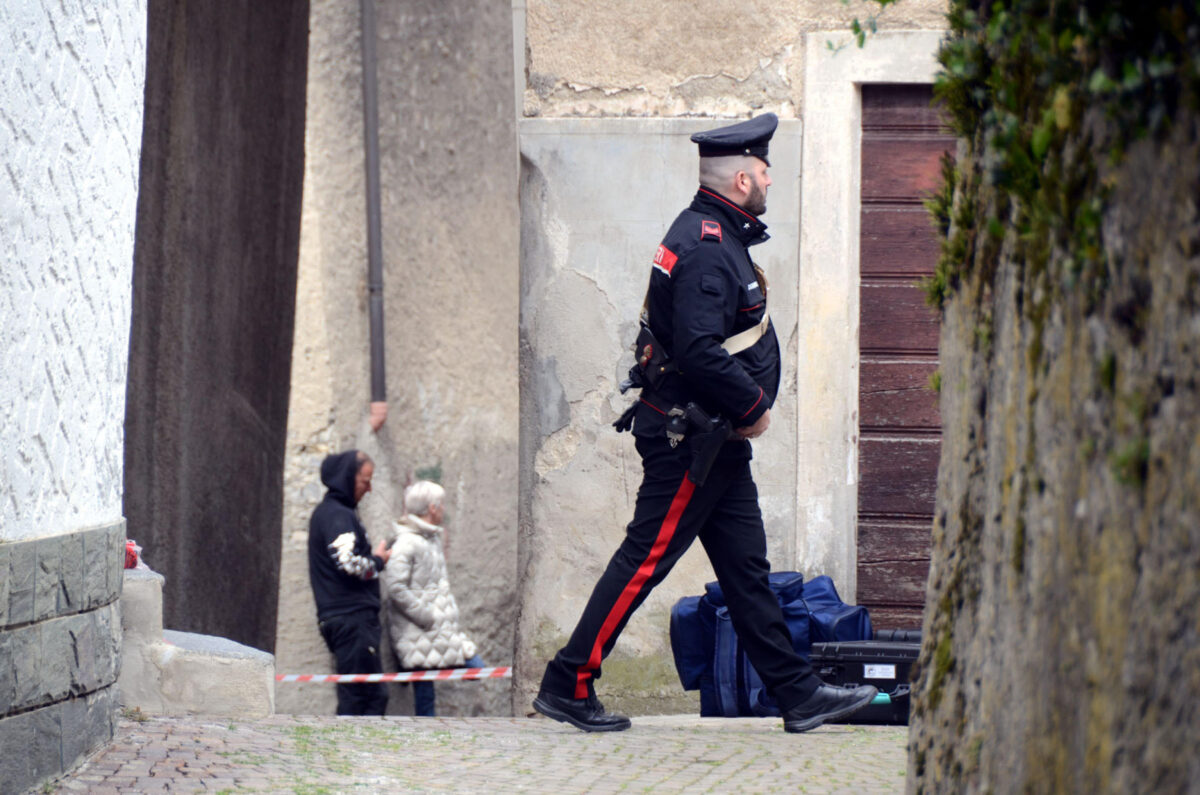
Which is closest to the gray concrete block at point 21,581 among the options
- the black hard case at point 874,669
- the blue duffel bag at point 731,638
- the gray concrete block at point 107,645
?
the gray concrete block at point 107,645

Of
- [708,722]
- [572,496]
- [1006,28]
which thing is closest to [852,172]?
[572,496]

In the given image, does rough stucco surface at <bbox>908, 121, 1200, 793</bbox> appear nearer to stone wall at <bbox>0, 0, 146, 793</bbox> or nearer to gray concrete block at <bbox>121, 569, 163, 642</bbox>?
stone wall at <bbox>0, 0, 146, 793</bbox>

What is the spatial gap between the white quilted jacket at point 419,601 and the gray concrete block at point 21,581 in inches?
168

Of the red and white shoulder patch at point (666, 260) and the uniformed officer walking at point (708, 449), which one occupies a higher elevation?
the red and white shoulder patch at point (666, 260)

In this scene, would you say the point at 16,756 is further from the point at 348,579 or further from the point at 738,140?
the point at 348,579

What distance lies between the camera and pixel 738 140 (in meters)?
4.71

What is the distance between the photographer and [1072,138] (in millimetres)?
1868

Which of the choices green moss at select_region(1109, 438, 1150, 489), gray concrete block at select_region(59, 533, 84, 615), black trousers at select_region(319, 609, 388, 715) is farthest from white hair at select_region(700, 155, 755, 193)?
black trousers at select_region(319, 609, 388, 715)

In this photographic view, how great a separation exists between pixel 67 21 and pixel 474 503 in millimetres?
6307

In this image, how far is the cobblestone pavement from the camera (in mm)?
3701

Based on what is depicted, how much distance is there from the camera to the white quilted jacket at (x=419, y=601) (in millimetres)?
7828

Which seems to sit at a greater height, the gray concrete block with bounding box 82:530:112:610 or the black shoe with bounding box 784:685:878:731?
the gray concrete block with bounding box 82:530:112:610

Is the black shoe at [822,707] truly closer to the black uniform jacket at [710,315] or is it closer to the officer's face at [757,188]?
the black uniform jacket at [710,315]

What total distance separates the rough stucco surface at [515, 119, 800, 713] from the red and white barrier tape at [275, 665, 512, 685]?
1038 mm
